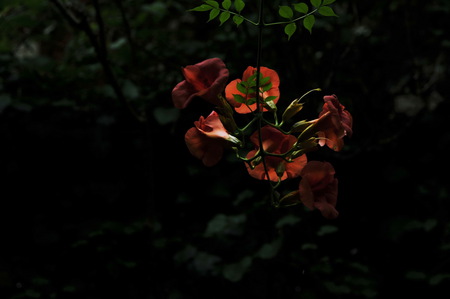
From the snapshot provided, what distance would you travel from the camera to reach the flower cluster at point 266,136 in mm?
669

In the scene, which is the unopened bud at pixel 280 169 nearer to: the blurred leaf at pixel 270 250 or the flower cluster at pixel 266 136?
the flower cluster at pixel 266 136

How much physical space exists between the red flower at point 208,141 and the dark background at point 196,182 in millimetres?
1253

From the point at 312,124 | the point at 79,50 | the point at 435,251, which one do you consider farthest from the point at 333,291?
the point at 79,50

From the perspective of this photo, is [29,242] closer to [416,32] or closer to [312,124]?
[312,124]

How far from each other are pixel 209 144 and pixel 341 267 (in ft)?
5.42

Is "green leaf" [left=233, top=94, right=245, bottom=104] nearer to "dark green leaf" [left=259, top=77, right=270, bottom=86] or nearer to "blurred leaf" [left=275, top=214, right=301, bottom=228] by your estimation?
"dark green leaf" [left=259, top=77, right=270, bottom=86]

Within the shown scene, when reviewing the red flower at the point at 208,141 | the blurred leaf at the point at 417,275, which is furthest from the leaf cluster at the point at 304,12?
the blurred leaf at the point at 417,275

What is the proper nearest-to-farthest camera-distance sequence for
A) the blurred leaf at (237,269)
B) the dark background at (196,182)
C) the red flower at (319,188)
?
the red flower at (319,188) < the blurred leaf at (237,269) < the dark background at (196,182)

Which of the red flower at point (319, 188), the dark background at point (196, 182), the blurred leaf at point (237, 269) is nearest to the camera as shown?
the red flower at point (319, 188)

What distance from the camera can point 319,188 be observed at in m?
0.69

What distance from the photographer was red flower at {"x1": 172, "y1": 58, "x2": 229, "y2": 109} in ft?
2.30

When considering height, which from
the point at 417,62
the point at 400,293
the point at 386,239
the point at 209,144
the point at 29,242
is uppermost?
the point at 209,144

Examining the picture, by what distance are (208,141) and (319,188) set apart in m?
0.20

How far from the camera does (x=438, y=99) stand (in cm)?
256
